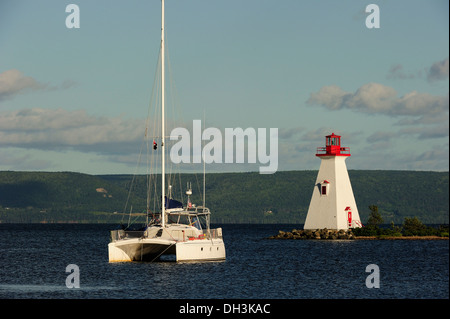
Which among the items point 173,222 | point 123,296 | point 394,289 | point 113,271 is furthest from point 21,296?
point 394,289

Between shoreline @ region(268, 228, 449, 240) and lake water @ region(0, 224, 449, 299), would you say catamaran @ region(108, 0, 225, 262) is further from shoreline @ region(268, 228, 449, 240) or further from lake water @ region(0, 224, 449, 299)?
shoreline @ region(268, 228, 449, 240)

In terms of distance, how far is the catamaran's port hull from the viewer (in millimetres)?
45906

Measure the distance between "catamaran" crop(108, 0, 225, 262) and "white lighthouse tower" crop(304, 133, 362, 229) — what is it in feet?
103

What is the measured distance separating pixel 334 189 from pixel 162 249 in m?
33.1

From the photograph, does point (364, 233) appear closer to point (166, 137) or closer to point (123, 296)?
point (166, 137)

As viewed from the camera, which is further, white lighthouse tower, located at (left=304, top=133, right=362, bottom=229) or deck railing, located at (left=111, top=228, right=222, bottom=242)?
white lighthouse tower, located at (left=304, top=133, right=362, bottom=229)

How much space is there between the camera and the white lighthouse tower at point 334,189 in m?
79.6

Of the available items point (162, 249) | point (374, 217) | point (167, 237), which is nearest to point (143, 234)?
point (167, 237)

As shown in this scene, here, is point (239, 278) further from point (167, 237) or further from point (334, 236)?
point (334, 236)

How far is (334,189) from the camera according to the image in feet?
260

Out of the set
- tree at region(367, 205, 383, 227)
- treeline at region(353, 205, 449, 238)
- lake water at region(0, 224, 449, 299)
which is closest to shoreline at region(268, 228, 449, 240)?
treeline at region(353, 205, 449, 238)

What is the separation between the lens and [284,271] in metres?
49.4

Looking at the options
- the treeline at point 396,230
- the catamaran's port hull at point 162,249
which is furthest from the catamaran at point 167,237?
the treeline at point 396,230

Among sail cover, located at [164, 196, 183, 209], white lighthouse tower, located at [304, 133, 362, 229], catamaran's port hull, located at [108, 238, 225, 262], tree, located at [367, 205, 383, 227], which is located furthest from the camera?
tree, located at [367, 205, 383, 227]
